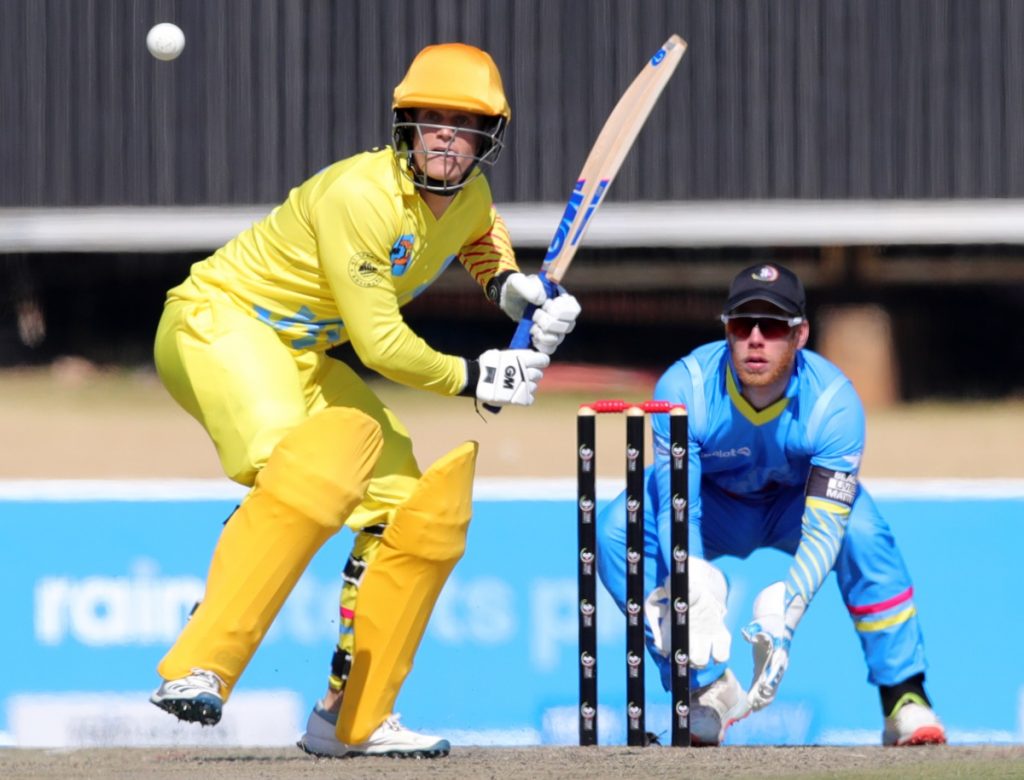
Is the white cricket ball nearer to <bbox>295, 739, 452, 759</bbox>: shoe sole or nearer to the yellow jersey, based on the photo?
the yellow jersey

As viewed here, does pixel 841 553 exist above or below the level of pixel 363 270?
below

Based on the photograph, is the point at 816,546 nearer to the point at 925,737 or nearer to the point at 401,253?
the point at 925,737

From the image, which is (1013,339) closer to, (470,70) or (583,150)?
(583,150)

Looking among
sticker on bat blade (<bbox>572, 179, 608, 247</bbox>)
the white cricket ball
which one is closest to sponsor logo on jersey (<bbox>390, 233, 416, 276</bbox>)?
sticker on bat blade (<bbox>572, 179, 608, 247</bbox>)

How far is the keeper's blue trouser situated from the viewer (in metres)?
4.59

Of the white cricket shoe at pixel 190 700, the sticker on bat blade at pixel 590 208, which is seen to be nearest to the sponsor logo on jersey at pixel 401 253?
the sticker on bat blade at pixel 590 208

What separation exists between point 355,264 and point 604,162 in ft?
2.82

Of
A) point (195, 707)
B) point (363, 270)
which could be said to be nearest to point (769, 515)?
point (363, 270)

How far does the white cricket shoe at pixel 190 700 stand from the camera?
3.55 metres

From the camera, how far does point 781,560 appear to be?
239 inches

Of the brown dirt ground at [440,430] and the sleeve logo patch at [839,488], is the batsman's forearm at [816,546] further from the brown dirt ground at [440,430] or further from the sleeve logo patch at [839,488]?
the brown dirt ground at [440,430]

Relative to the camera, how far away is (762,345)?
14.6 ft

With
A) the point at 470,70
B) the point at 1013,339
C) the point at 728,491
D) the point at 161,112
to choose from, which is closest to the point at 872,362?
the point at 1013,339

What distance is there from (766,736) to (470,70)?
87.1 inches
